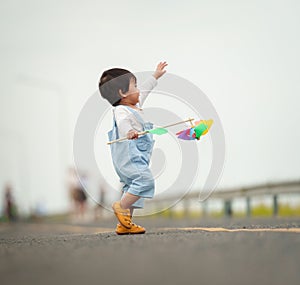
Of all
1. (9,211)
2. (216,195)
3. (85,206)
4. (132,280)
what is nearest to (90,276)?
(132,280)

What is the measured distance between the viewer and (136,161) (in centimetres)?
834

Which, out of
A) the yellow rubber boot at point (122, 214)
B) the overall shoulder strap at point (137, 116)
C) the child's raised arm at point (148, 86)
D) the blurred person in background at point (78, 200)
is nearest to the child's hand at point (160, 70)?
the child's raised arm at point (148, 86)

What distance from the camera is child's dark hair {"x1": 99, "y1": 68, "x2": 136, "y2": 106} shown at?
8688 mm

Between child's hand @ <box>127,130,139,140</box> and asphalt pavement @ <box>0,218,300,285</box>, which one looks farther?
child's hand @ <box>127,130,139,140</box>

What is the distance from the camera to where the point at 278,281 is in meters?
4.36

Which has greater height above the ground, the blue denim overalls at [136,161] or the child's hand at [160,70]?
the child's hand at [160,70]

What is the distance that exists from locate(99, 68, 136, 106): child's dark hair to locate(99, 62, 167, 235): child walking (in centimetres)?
1

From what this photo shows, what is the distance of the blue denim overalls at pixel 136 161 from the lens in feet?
27.3

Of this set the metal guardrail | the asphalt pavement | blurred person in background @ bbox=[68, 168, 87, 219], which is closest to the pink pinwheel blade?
the asphalt pavement

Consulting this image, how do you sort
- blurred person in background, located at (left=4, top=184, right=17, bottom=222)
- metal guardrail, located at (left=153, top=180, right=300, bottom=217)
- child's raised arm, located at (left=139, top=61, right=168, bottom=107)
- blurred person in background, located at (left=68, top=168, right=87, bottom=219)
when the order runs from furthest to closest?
blurred person in background, located at (left=4, top=184, right=17, bottom=222) < blurred person in background, located at (left=68, top=168, right=87, bottom=219) < metal guardrail, located at (left=153, top=180, right=300, bottom=217) < child's raised arm, located at (left=139, top=61, right=168, bottom=107)

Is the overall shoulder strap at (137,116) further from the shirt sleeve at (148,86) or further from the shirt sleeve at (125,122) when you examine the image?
the shirt sleeve at (148,86)

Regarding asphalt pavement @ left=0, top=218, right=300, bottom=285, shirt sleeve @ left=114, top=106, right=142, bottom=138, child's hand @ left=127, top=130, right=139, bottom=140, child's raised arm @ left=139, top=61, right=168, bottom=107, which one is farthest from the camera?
child's raised arm @ left=139, top=61, right=168, bottom=107

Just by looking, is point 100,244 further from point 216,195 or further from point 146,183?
point 216,195

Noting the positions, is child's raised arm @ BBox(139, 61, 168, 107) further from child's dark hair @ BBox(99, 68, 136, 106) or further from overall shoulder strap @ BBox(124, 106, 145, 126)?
overall shoulder strap @ BBox(124, 106, 145, 126)
